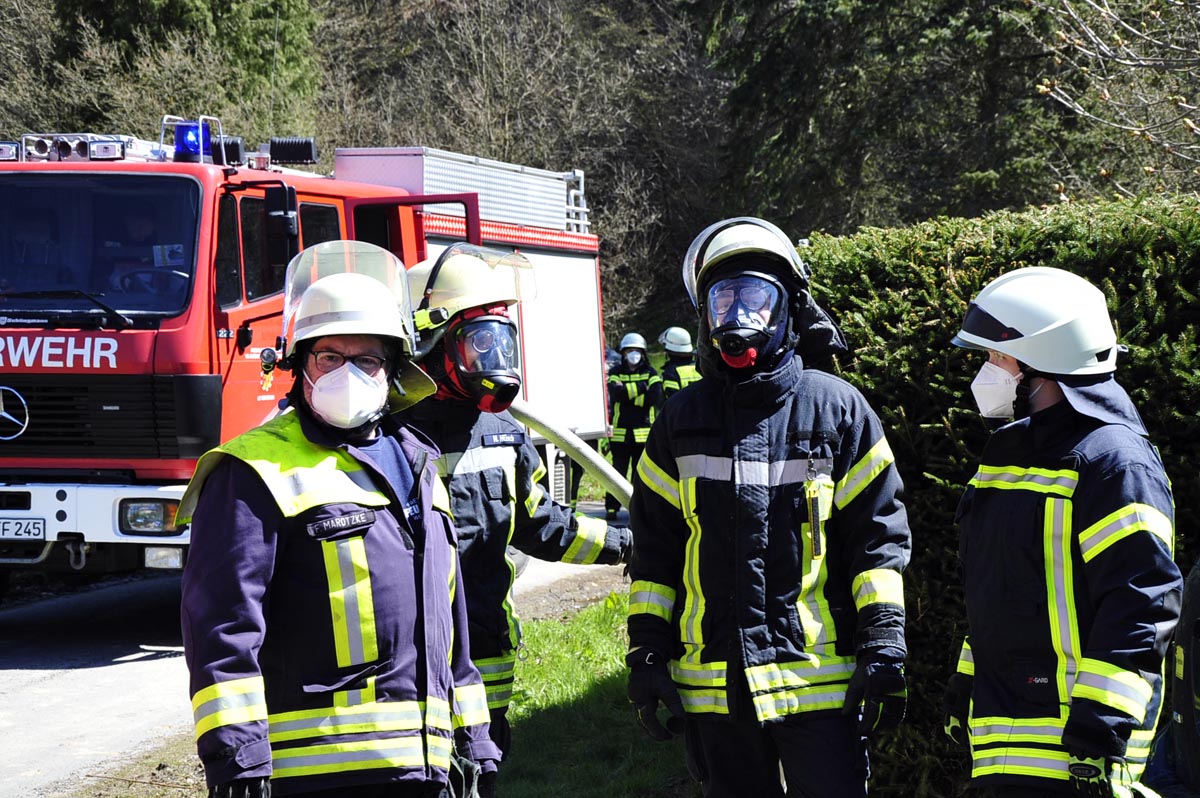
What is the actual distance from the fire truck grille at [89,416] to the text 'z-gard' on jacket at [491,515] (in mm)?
3942

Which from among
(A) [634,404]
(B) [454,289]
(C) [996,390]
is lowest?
(C) [996,390]

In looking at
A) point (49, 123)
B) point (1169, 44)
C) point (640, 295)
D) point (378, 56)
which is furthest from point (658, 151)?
point (1169, 44)

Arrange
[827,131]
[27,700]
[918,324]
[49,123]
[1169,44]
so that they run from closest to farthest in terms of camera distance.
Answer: [918,324], [27,700], [1169,44], [49,123], [827,131]

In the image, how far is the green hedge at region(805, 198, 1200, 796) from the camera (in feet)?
13.8

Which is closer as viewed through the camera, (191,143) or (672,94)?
(191,143)

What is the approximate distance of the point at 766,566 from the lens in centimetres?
343

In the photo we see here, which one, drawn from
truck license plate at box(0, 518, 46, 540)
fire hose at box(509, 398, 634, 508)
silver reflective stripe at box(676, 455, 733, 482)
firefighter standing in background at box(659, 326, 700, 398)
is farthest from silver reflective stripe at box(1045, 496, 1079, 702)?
firefighter standing in background at box(659, 326, 700, 398)

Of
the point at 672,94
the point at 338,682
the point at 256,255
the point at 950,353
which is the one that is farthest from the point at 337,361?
the point at 672,94

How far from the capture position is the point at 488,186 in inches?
439

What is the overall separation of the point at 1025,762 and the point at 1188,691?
0.40m

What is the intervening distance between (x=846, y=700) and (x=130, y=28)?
21837 millimetres

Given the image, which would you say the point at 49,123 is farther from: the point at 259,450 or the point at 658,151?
the point at 259,450

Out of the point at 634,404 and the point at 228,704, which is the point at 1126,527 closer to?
the point at 228,704

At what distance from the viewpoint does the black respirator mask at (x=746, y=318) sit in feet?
11.6
